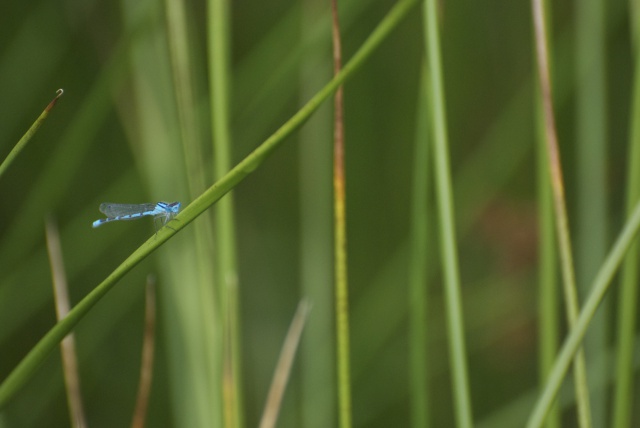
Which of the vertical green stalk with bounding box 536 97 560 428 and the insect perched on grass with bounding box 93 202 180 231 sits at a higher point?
the insect perched on grass with bounding box 93 202 180 231

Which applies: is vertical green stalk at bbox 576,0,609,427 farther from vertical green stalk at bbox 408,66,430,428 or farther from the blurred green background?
vertical green stalk at bbox 408,66,430,428

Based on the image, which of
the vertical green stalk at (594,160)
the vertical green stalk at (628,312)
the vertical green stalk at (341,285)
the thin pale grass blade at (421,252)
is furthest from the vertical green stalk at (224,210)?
the vertical green stalk at (594,160)

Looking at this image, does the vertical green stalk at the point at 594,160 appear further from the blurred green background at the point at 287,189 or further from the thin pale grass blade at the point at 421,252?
the thin pale grass blade at the point at 421,252

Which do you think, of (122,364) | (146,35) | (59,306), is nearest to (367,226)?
(122,364)

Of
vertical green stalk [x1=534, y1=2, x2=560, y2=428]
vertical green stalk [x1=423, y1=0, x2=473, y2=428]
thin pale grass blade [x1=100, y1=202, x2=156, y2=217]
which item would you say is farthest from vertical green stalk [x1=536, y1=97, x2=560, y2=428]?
thin pale grass blade [x1=100, y1=202, x2=156, y2=217]

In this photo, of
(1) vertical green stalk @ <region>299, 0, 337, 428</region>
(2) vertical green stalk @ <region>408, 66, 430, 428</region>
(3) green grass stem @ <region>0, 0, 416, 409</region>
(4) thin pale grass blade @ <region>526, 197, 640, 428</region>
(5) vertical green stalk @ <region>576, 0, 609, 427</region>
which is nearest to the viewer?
(3) green grass stem @ <region>0, 0, 416, 409</region>

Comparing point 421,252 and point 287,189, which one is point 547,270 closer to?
point 421,252
